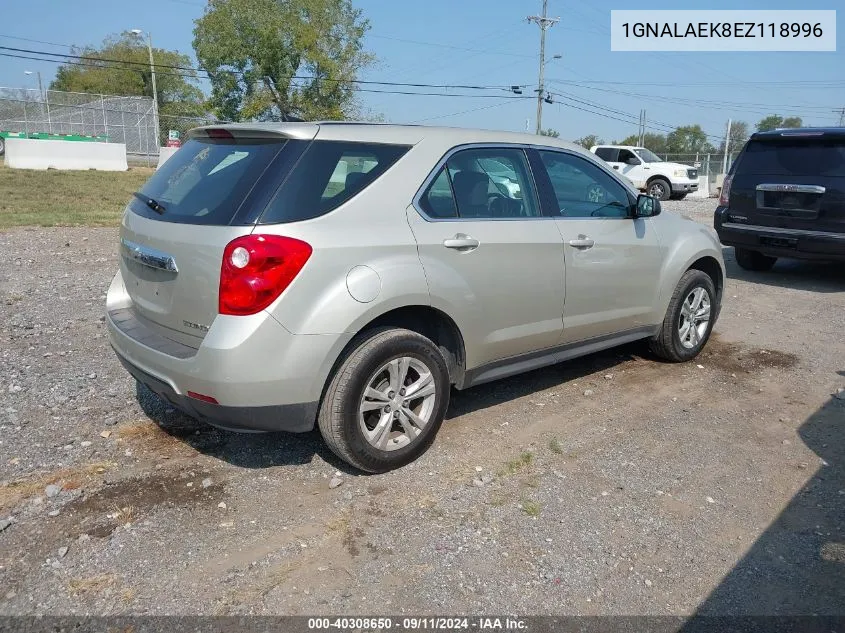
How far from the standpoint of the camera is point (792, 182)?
7.92 metres

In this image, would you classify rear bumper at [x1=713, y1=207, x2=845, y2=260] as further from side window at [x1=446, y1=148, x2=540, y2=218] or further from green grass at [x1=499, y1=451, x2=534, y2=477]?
green grass at [x1=499, y1=451, x2=534, y2=477]

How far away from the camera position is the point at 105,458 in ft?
11.9

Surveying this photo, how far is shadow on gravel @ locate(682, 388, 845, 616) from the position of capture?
104 inches

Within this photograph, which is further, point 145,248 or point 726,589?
point 145,248

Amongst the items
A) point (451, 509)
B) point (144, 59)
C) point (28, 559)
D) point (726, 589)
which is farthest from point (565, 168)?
point (144, 59)

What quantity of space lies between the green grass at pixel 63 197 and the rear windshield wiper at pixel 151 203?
944 centimetres

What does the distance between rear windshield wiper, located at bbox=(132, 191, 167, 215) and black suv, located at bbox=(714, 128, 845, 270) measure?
23.4ft

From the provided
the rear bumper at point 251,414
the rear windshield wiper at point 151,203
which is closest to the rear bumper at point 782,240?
the rear bumper at point 251,414

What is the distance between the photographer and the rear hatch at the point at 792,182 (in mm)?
7594

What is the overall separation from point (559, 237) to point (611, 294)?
0.68m

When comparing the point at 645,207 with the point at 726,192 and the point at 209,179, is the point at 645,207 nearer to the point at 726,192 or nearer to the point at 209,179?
the point at 209,179

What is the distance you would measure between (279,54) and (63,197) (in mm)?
31903

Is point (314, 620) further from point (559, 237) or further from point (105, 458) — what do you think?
point (559, 237)

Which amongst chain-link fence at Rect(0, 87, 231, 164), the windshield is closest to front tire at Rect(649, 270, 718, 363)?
the windshield
